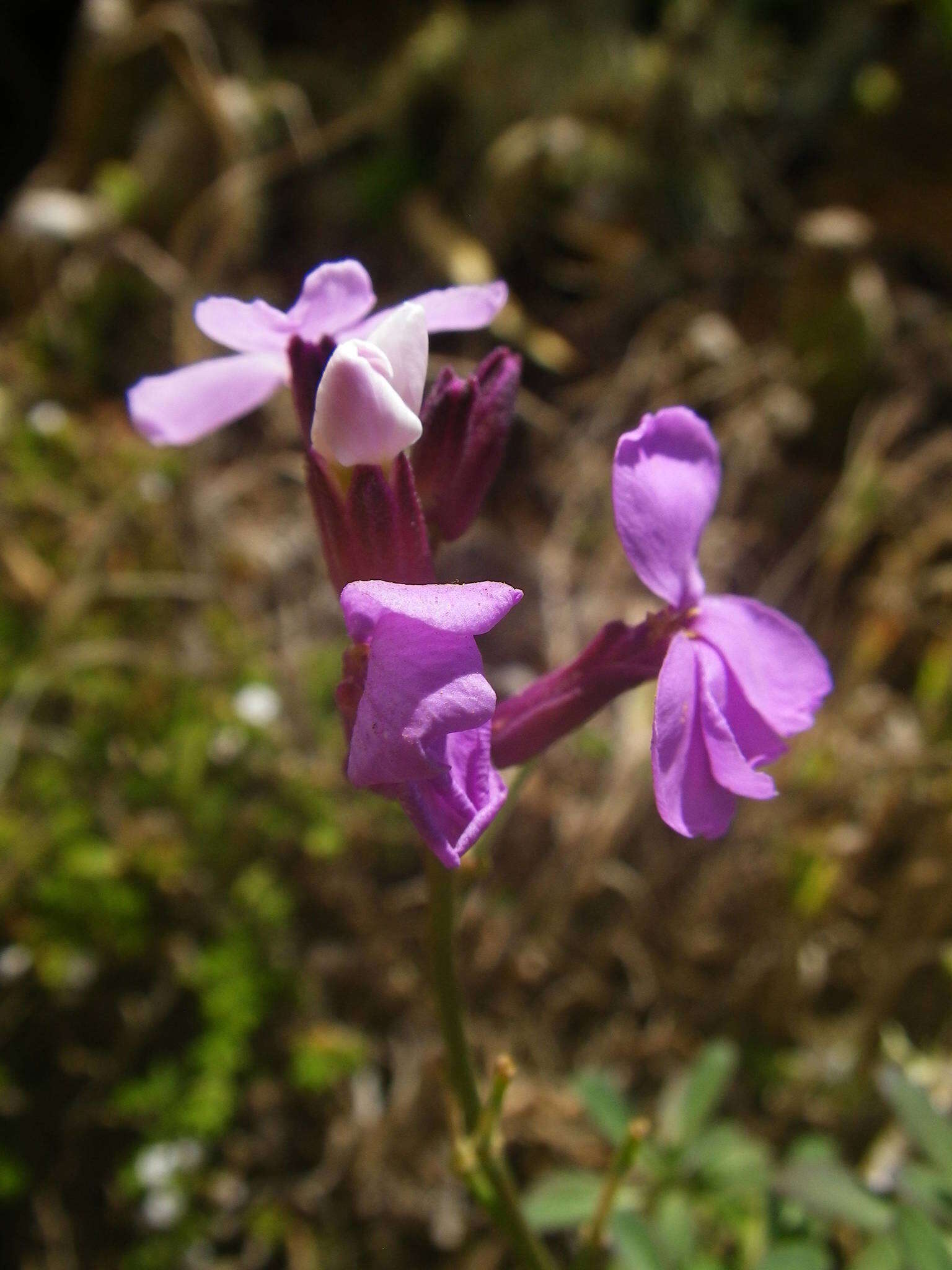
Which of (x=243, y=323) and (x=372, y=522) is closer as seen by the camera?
(x=372, y=522)

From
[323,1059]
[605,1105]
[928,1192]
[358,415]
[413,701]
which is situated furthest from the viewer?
[323,1059]

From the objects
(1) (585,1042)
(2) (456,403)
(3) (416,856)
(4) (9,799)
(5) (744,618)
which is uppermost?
(2) (456,403)

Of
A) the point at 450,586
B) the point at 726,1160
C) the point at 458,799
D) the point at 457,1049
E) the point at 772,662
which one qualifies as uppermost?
the point at 450,586

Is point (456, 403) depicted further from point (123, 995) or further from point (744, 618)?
point (123, 995)

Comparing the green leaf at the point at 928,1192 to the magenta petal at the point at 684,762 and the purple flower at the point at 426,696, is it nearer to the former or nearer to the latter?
the magenta petal at the point at 684,762

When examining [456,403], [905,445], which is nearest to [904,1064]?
[456,403]

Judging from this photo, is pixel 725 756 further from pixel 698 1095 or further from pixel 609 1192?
pixel 698 1095

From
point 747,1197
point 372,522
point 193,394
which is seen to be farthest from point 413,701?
point 747,1197
